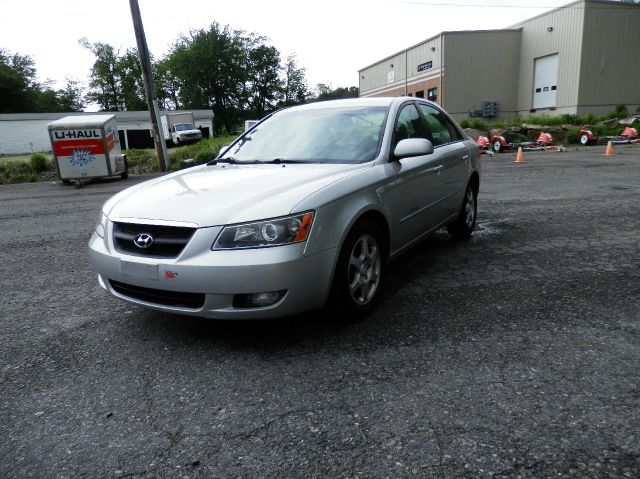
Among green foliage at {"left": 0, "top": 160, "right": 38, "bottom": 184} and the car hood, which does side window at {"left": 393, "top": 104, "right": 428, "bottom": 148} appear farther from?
green foliage at {"left": 0, "top": 160, "right": 38, "bottom": 184}

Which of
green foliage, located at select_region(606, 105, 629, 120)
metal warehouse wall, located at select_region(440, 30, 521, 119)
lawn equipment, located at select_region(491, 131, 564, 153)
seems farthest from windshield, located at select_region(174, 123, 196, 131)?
green foliage, located at select_region(606, 105, 629, 120)

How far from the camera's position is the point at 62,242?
660cm

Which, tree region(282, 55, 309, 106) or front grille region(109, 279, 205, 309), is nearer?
front grille region(109, 279, 205, 309)

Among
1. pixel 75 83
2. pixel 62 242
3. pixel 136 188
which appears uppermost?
pixel 75 83

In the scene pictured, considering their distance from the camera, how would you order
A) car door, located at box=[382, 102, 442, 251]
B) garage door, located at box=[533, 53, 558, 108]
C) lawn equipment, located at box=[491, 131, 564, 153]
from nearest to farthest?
1. car door, located at box=[382, 102, 442, 251]
2. lawn equipment, located at box=[491, 131, 564, 153]
3. garage door, located at box=[533, 53, 558, 108]

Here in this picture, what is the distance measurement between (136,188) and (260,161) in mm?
1012

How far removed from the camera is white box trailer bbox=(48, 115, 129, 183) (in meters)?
14.2

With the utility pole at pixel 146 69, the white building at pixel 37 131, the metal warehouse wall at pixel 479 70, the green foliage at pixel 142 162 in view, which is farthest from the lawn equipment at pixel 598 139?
the white building at pixel 37 131

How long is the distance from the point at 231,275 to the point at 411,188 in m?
1.92

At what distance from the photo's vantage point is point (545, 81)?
1315 inches

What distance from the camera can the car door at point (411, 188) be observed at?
3814mm

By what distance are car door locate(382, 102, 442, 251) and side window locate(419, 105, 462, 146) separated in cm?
19

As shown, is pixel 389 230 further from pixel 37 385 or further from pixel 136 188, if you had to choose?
pixel 37 385

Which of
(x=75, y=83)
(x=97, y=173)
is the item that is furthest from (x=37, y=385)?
(x=75, y=83)
